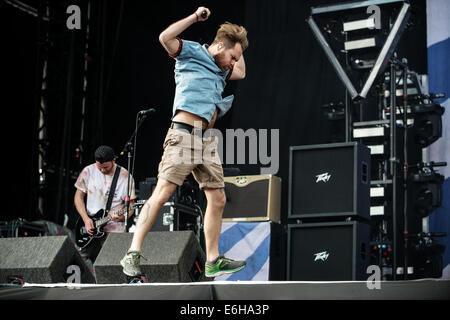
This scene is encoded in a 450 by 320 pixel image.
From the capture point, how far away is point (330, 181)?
523cm

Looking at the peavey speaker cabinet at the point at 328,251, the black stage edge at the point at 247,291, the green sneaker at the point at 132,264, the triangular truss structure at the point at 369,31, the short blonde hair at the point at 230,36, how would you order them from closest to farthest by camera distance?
the black stage edge at the point at 247,291 → the green sneaker at the point at 132,264 → the short blonde hair at the point at 230,36 → the peavey speaker cabinet at the point at 328,251 → the triangular truss structure at the point at 369,31

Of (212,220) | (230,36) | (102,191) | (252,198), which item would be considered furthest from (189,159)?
(252,198)

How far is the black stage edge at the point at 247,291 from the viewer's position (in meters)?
2.79

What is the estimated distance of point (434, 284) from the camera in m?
2.78

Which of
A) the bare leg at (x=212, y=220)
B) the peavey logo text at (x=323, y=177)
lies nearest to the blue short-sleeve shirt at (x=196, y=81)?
the bare leg at (x=212, y=220)

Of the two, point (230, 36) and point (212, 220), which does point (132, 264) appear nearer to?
point (212, 220)

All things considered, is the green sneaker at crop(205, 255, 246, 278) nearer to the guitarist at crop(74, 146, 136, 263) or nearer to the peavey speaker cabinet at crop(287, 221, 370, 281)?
the peavey speaker cabinet at crop(287, 221, 370, 281)

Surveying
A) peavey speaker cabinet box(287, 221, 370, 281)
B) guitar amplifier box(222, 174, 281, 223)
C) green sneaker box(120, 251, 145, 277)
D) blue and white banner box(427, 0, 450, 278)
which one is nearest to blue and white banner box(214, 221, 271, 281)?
guitar amplifier box(222, 174, 281, 223)

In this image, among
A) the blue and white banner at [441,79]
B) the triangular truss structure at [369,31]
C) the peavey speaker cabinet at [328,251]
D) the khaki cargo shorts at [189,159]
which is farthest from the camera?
the blue and white banner at [441,79]

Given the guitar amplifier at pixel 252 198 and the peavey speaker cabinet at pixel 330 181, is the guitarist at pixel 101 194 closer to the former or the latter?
the guitar amplifier at pixel 252 198

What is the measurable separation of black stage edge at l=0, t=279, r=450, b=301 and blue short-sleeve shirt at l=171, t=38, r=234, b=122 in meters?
1.26

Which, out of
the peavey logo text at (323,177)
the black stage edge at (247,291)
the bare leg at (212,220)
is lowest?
the black stage edge at (247,291)

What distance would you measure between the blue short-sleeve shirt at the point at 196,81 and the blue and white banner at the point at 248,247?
8.05 ft

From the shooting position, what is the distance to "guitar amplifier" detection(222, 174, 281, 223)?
629 centimetres
